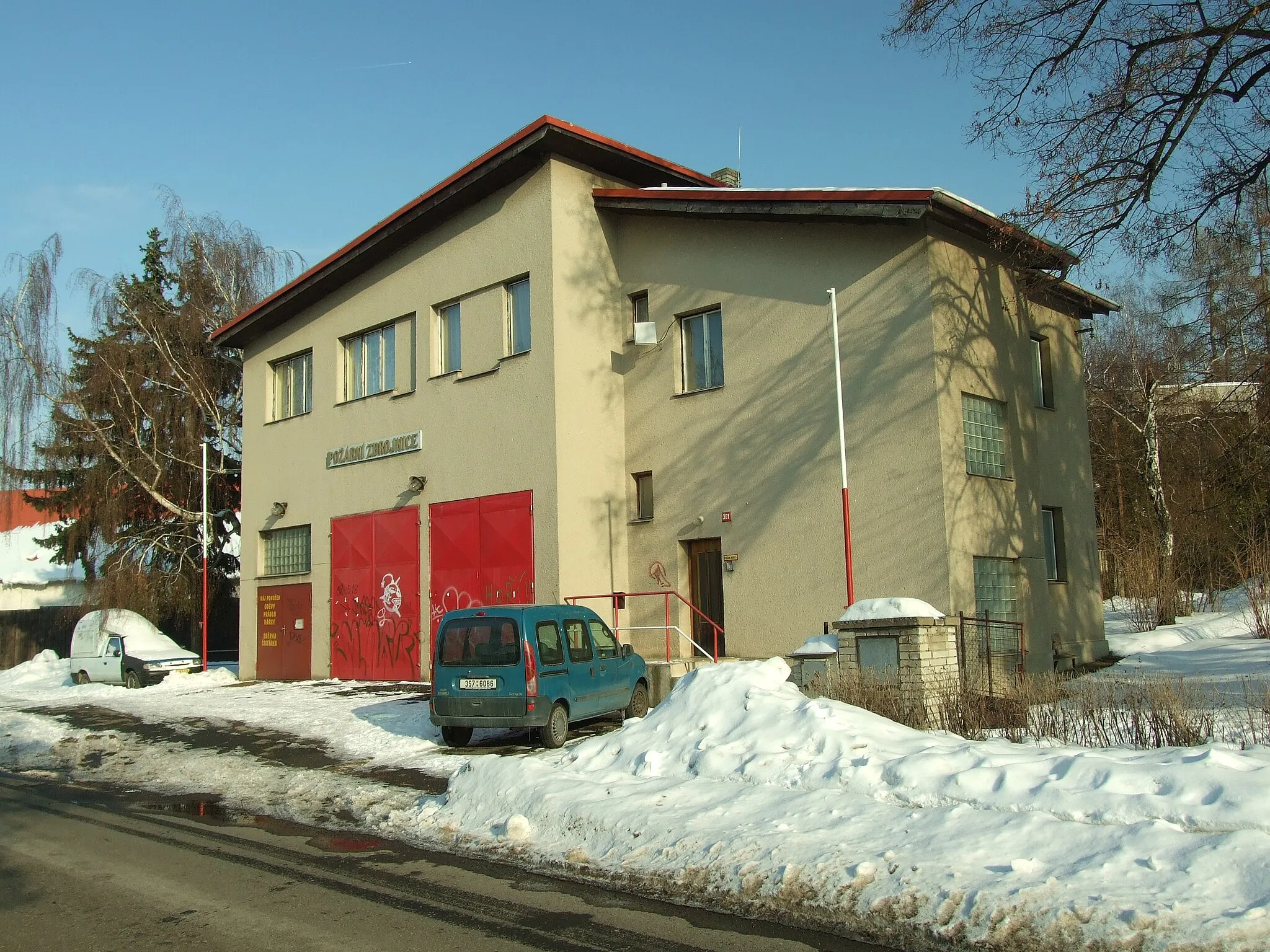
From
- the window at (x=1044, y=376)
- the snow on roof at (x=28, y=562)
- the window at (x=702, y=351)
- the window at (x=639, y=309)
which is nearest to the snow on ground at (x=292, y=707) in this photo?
the window at (x=702, y=351)

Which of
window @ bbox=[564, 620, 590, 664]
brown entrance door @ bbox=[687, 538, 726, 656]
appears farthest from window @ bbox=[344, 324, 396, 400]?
window @ bbox=[564, 620, 590, 664]

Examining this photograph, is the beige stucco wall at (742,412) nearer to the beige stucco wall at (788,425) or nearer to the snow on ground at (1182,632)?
the beige stucco wall at (788,425)

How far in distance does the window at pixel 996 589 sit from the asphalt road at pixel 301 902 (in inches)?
437

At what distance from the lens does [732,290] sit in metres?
18.8

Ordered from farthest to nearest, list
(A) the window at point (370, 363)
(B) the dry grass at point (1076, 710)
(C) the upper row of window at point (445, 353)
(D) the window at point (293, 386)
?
(D) the window at point (293, 386), (A) the window at point (370, 363), (C) the upper row of window at point (445, 353), (B) the dry grass at point (1076, 710)

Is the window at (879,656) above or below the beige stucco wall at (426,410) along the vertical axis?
below

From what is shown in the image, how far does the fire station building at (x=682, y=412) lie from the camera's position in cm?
1673

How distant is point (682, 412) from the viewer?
63.8 feet

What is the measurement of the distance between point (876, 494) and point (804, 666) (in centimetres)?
501

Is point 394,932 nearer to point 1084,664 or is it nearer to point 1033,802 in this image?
point 1033,802

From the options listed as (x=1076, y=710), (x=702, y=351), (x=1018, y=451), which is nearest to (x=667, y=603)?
(x=702, y=351)

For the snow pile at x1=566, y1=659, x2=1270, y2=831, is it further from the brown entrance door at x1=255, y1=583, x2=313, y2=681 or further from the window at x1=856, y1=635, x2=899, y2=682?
the brown entrance door at x1=255, y1=583, x2=313, y2=681

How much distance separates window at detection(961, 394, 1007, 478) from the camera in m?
17.3

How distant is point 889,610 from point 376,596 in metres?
13.8
